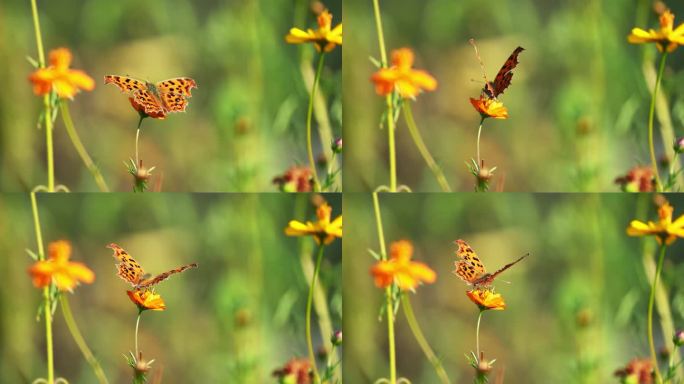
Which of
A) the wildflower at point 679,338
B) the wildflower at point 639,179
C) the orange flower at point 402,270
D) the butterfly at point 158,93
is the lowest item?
the wildflower at point 679,338

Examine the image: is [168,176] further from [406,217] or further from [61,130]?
[406,217]

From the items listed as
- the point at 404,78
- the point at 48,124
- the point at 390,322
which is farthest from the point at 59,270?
the point at 404,78

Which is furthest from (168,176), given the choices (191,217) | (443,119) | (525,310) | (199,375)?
(525,310)

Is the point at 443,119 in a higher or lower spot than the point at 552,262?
higher

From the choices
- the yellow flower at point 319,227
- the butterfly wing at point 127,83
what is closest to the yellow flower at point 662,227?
the yellow flower at point 319,227

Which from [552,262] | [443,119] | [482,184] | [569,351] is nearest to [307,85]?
[443,119]

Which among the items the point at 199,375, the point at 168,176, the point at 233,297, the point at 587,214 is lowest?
the point at 199,375

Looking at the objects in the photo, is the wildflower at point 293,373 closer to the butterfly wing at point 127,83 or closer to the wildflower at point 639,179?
the butterfly wing at point 127,83

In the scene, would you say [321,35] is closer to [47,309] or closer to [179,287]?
[179,287]

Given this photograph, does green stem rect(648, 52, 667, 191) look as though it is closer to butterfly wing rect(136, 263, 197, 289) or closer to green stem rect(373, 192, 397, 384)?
green stem rect(373, 192, 397, 384)
